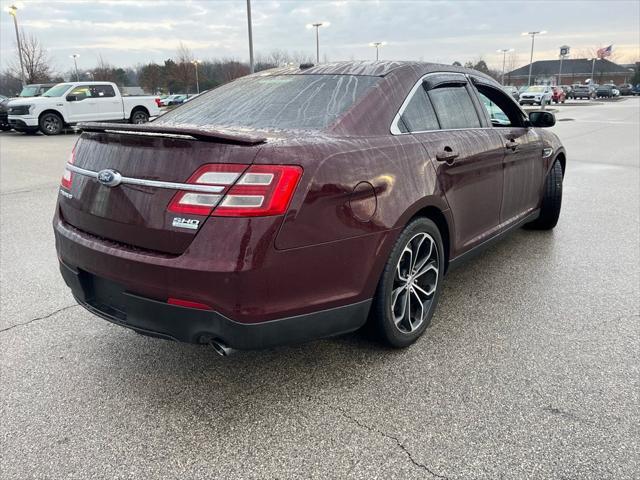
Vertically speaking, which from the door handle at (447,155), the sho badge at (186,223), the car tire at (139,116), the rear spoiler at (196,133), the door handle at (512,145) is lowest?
the car tire at (139,116)

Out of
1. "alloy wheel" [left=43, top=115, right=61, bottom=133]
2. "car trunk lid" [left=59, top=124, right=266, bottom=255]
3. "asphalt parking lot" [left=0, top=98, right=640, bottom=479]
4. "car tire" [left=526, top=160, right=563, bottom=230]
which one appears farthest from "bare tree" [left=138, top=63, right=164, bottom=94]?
"car trunk lid" [left=59, top=124, right=266, bottom=255]

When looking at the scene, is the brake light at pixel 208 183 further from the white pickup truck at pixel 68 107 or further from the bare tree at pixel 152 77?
the bare tree at pixel 152 77

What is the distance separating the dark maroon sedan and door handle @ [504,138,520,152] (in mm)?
623

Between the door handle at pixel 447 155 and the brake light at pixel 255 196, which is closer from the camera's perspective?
the brake light at pixel 255 196

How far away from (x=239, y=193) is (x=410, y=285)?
4.20 feet

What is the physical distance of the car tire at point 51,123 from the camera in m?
18.0

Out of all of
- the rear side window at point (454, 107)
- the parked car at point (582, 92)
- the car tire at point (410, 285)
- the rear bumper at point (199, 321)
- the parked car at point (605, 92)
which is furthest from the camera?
the parked car at point (605, 92)

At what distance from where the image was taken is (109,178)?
7.82 ft

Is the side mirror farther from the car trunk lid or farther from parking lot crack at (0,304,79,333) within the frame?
parking lot crack at (0,304,79,333)

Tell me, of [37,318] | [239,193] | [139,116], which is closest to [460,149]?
[239,193]

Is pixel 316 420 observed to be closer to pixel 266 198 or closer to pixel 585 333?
pixel 266 198

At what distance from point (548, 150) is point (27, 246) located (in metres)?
5.06

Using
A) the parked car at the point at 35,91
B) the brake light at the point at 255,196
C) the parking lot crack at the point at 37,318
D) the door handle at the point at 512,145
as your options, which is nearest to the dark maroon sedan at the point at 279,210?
the brake light at the point at 255,196

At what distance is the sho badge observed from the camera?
84.7 inches
